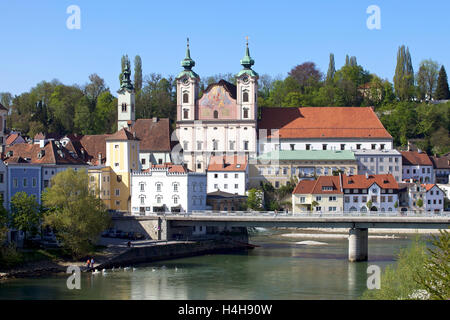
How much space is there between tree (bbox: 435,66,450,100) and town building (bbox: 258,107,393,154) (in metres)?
33.1

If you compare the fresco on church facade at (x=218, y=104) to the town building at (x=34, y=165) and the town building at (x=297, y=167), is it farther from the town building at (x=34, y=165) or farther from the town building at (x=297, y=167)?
the town building at (x=34, y=165)

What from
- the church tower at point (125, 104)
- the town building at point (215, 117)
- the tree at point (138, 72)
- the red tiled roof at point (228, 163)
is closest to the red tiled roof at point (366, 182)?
the red tiled roof at point (228, 163)

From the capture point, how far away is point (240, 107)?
95062 mm

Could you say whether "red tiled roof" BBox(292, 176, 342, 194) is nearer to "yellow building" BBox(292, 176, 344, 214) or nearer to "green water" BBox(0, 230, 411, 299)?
"yellow building" BBox(292, 176, 344, 214)

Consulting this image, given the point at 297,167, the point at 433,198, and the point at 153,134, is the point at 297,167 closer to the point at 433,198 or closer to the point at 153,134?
the point at 433,198

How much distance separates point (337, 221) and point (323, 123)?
43.7 metres

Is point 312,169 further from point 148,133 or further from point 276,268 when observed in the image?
point 276,268

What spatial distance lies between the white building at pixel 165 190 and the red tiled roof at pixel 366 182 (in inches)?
740

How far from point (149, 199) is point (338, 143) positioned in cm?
3470

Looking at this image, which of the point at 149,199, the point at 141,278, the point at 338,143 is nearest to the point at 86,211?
the point at 141,278

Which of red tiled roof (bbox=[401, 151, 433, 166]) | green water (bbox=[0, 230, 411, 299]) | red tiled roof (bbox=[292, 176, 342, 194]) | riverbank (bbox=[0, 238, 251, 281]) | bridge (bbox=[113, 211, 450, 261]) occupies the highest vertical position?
red tiled roof (bbox=[401, 151, 433, 166])

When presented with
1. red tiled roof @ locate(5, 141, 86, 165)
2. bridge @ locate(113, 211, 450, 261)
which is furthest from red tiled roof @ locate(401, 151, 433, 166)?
red tiled roof @ locate(5, 141, 86, 165)

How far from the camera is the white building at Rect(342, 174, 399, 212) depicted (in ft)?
267
